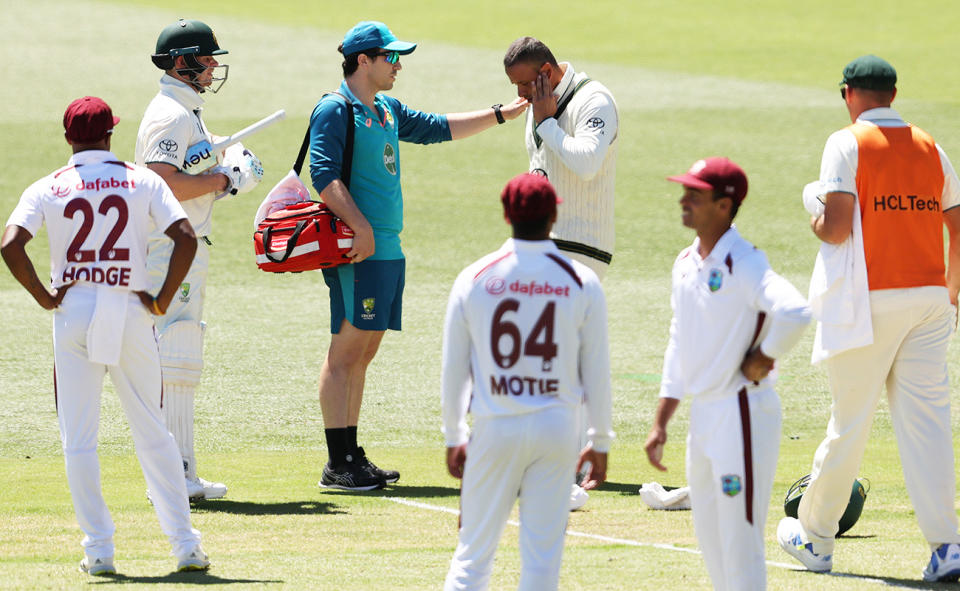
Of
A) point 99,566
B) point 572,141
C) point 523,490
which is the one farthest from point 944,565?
point 99,566

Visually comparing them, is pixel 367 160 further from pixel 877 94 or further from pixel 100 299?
pixel 877 94

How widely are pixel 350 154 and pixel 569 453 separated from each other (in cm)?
366

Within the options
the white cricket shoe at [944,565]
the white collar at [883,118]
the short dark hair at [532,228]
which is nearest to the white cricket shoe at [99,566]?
the short dark hair at [532,228]

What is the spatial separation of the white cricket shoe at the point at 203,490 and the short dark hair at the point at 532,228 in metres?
3.64

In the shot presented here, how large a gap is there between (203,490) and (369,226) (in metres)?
1.74

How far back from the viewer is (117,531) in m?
7.38

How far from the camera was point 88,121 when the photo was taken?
642 cm

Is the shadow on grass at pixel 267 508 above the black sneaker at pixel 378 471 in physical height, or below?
below

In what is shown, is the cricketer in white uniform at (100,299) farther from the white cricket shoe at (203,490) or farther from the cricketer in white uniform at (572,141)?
the cricketer in white uniform at (572,141)

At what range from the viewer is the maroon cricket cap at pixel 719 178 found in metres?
5.31

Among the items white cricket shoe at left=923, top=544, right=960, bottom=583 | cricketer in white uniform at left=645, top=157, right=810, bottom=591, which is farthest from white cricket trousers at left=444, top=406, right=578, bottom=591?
white cricket shoe at left=923, top=544, right=960, bottom=583

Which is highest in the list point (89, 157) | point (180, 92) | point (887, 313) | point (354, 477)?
point (180, 92)

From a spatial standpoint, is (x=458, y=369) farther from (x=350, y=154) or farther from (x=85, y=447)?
(x=350, y=154)

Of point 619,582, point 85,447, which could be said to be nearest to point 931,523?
point 619,582
